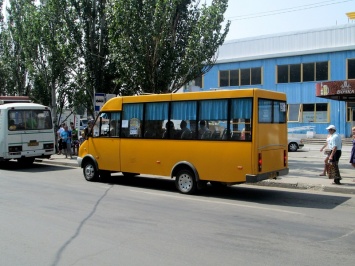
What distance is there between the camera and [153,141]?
11.1 m

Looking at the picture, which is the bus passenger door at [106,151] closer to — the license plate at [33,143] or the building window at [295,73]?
the license plate at [33,143]

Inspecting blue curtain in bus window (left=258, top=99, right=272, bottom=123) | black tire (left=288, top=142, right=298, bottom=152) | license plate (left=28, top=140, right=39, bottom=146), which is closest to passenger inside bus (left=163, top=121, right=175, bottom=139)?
blue curtain in bus window (left=258, top=99, right=272, bottom=123)

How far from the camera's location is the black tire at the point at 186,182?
1029cm

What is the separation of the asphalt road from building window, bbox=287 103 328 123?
27.4 metres

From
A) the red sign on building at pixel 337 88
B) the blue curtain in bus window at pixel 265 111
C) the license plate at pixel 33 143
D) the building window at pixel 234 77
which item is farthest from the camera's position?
the building window at pixel 234 77

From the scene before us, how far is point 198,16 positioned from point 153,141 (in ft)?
30.1

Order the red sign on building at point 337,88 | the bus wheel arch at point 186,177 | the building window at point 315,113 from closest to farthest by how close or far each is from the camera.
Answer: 1. the bus wheel arch at point 186,177
2. the red sign on building at point 337,88
3. the building window at point 315,113

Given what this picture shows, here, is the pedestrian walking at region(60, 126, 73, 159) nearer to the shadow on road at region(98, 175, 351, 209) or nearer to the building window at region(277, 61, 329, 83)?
the shadow on road at region(98, 175, 351, 209)

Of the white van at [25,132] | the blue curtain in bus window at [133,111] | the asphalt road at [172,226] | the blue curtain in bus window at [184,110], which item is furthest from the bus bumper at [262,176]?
the white van at [25,132]

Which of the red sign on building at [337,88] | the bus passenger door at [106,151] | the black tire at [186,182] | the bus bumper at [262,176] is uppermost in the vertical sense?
the red sign on building at [337,88]

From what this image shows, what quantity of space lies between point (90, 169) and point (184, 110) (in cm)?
436

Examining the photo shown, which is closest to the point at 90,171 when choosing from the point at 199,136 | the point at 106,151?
the point at 106,151

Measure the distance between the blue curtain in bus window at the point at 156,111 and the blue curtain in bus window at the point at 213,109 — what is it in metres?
1.20

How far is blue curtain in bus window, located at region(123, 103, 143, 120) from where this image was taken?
1150 cm
